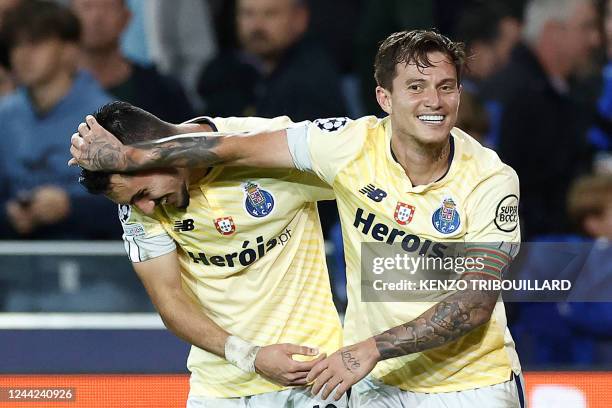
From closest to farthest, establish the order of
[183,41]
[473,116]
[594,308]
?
[594,308], [473,116], [183,41]

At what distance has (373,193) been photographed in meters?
3.54

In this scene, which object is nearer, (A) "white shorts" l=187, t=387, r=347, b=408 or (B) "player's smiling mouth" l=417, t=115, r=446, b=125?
(B) "player's smiling mouth" l=417, t=115, r=446, b=125

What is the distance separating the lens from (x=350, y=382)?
11.1 ft

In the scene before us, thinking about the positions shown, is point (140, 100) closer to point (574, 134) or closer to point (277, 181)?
point (574, 134)

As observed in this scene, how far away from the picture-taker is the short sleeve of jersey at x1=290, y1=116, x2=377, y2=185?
3.57 m

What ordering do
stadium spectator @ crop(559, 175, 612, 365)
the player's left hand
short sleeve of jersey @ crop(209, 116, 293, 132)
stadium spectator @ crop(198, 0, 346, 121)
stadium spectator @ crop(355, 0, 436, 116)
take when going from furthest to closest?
stadium spectator @ crop(355, 0, 436, 116) → stadium spectator @ crop(198, 0, 346, 121) → stadium spectator @ crop(559, 175, 612, 365) → short sleeve of jersey @ crop(209, 116, 293, 132) → the player's left hand

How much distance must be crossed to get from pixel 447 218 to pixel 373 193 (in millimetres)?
248

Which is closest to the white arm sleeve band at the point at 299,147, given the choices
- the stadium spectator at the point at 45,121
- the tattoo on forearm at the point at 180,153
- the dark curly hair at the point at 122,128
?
the tattoo on forearm at the point at 180,153

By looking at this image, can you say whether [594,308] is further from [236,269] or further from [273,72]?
[273,72]

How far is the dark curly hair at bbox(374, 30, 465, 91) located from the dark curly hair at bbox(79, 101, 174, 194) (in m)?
0.74

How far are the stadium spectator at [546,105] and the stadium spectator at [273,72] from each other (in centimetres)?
97

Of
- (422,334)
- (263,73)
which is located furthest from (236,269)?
(263,73)

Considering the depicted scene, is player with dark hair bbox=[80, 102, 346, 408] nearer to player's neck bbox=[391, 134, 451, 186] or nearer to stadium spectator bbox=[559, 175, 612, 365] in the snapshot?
player's neck bbox=[391, 134, 451, 186]

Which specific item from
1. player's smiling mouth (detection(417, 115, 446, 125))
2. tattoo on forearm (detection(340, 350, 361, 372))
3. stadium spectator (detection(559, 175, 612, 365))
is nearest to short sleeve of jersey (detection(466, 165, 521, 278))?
player's smiling mouth (detection(417, 115, 446, 125))
